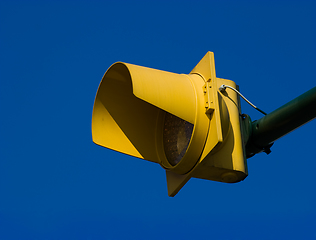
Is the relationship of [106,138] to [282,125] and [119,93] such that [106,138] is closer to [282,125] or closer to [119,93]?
[119,93]

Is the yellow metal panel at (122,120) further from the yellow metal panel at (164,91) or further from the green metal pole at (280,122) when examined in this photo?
the green metal pole at (280,122)

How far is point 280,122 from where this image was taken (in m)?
4.63

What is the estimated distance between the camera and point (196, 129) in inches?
181

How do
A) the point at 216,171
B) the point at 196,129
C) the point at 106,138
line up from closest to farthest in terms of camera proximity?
the point at 196,129, the point at 216,171, the point at 106,138

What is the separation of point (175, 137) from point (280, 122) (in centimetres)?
116

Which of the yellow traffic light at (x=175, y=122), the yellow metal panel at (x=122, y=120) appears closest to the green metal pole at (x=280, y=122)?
the yellow traffic light at (x=175, y=122)

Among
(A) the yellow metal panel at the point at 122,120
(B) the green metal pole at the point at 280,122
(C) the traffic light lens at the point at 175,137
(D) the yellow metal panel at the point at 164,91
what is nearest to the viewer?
(B) the green metal pole at the point at 280,122

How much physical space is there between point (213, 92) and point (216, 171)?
29.8 inches

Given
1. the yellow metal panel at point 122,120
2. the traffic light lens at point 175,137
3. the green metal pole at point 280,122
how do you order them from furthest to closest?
the yellow metal panel at point 122,120 < the traffic light lens at point 175,137 < the green metal pole at point 280,122

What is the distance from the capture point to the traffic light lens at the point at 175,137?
5.15 meters

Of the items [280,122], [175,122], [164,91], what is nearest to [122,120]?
[175,122]

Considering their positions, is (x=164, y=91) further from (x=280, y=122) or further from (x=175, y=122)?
(x=280, y=122)

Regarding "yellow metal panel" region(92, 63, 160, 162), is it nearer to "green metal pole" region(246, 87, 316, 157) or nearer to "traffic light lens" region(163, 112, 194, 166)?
"traffic light lens" region(163, 112, 194, 166)

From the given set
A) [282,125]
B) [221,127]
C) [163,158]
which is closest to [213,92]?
[221,127]
